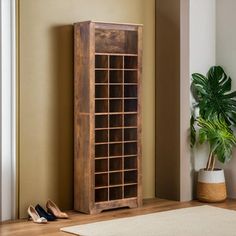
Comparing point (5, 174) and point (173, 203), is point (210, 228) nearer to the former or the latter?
point (173, 203)

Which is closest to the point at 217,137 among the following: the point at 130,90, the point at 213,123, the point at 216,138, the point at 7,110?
the point at 216,138

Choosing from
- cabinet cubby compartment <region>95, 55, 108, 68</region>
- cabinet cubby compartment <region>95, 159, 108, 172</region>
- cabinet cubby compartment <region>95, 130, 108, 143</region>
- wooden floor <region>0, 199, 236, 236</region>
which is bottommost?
wooden floor <region>0, 199, 236, 236</region>

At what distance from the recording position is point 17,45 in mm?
4879

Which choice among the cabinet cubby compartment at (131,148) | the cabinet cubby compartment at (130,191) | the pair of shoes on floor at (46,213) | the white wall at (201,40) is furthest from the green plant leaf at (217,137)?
the pair of shoes on floor at (46,213)

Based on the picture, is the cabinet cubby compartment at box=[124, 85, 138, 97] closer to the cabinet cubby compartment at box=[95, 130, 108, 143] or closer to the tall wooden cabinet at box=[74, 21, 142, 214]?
the tall wooden cabinet at box=[74, 21, 142, 214]

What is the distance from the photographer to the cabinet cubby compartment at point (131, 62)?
529cm

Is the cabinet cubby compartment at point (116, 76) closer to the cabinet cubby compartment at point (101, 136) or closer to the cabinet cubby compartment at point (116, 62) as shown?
the cabinet cubby compartment at point (116, 62)

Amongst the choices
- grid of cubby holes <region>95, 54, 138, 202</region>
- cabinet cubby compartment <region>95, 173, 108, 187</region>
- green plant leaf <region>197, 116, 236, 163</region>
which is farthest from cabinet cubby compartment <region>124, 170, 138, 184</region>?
green plant leaf <region>197, 116, 236, 163</region>

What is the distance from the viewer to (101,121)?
5188 millimetres

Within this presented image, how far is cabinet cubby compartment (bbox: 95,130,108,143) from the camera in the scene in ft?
17.0

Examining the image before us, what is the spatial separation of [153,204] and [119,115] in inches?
34.1

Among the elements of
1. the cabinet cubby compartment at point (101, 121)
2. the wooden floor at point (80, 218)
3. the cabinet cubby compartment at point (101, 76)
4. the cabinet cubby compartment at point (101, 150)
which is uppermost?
the cabinet cubby compartment at point (101, 76)

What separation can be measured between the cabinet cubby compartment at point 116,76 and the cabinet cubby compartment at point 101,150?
536mm

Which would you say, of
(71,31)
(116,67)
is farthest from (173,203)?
(71,31)
